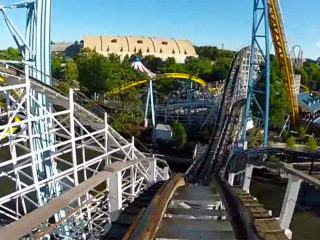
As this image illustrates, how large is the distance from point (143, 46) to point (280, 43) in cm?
3692

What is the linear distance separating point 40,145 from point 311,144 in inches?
443

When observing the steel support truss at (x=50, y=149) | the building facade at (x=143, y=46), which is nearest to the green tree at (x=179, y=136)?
the steel support truss at (x=50, y=149)

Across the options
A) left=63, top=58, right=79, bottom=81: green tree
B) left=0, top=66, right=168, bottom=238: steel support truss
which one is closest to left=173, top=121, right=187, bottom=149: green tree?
left=0, top=66, right=168, bottom=238: steel support truss

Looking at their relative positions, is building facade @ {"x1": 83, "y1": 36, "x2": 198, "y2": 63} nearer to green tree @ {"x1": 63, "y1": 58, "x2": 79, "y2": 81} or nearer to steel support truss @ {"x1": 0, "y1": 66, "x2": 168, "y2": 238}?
green tree @ {"x1": 63, "y1": 58, "x2": 79, "y2": 81}

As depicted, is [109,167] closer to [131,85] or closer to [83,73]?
[131,85]

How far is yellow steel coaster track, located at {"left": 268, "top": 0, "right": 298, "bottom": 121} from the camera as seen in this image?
14.3 metres

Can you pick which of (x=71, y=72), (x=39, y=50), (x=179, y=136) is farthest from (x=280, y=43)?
(x=71, y=72)

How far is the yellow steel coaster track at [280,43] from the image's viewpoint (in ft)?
46.9

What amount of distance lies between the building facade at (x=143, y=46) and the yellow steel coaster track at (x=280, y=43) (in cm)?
3103

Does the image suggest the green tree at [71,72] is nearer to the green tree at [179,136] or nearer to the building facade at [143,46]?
the green tree at [179,136]

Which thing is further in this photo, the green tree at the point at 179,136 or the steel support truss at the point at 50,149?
the green tree at the point at 179,136

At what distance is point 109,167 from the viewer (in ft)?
7.20

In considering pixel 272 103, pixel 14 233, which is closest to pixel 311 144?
pixel 272 103

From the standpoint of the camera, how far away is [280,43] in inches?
628
